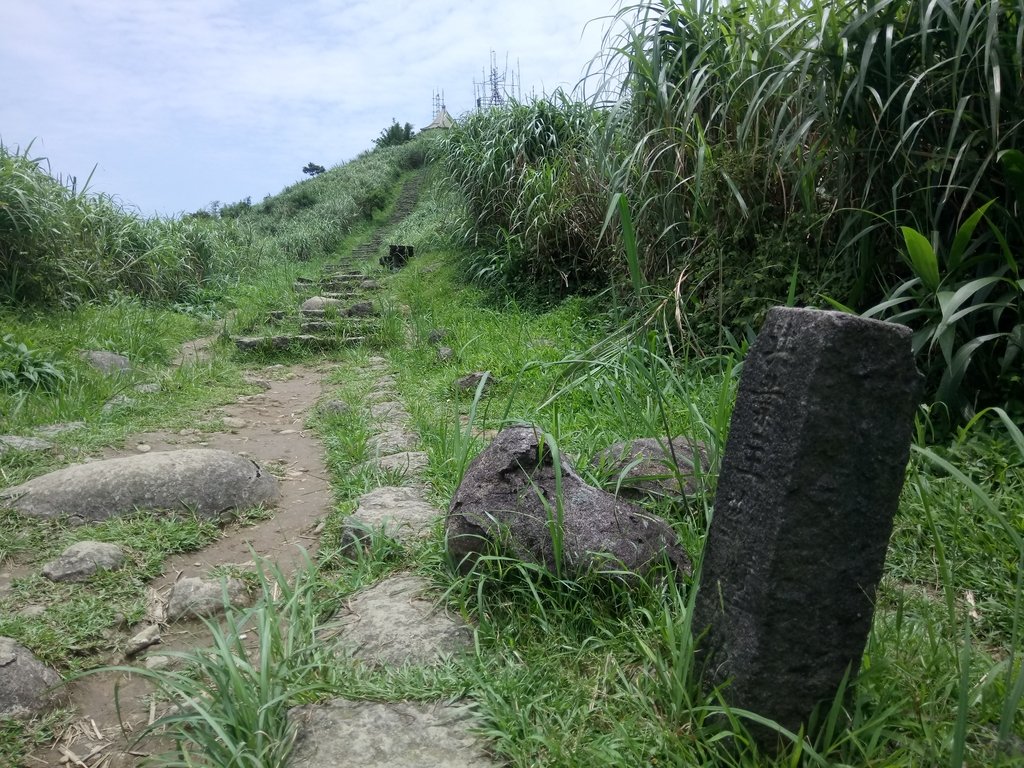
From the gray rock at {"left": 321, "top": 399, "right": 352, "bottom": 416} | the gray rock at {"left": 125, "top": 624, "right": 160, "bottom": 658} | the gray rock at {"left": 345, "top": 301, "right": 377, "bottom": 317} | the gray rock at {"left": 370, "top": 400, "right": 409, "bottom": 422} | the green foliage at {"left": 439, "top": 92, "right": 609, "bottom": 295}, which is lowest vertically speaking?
the gray rock at {"left": 125, "top": 624, "right": 160, "bottom": 658}

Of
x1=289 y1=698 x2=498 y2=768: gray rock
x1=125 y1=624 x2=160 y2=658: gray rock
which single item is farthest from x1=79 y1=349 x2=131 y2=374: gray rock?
x1=289 y1=698 x2=498 y2=768: gray rock

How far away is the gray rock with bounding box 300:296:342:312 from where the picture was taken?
24.6 feet

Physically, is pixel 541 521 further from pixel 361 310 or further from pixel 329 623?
pixel 361 310

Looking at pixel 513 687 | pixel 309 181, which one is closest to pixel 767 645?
pixel 513 687

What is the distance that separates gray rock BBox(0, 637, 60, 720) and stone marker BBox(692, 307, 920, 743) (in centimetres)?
152

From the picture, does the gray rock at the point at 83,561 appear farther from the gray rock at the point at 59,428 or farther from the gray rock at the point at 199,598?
the gray rock at the point at 59,428

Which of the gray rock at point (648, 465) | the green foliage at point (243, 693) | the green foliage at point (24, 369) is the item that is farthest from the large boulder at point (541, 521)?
the green foliage at point (24, 369)

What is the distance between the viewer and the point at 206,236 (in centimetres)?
951

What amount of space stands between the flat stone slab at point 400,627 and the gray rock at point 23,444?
2.01m

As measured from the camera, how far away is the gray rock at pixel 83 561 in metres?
2.16

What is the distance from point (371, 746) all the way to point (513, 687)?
1.02 feet

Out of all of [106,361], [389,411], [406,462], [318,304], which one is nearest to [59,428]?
[106,361]

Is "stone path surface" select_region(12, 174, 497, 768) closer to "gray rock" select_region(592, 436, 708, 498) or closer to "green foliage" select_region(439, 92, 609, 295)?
"gray rock" select_region(592, 436, 708, 498)

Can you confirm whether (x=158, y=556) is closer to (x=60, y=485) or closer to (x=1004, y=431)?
(x=60, y=485)
